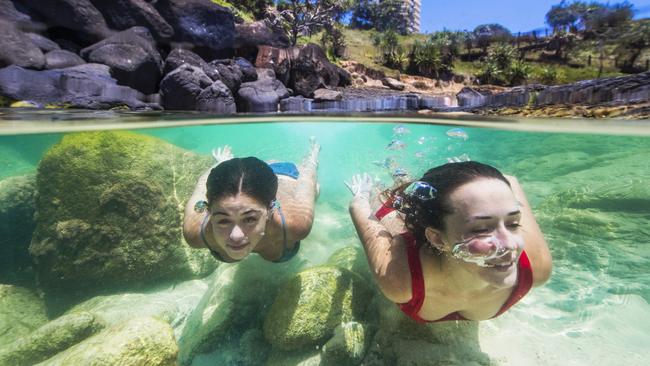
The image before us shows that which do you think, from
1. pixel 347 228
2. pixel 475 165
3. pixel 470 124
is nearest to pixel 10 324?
pixel 347 228

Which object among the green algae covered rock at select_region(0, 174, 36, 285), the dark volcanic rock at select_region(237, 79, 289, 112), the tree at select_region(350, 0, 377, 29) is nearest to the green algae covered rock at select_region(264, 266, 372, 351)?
the green algae covered rock at select_region(0, 174, 36, 285)

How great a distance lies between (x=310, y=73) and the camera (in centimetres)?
1505

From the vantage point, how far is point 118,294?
15.1 feet

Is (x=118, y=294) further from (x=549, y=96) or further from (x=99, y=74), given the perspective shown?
(x=549, y=96)

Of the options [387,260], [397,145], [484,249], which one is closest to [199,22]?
[397,145]

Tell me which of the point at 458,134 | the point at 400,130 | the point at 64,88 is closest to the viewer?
the point at 64,88

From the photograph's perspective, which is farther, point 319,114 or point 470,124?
point 319,114

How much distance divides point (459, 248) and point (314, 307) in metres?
1.87

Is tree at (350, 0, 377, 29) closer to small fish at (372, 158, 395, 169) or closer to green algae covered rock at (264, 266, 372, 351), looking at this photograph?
small fish at (372, 158, 395, 169)

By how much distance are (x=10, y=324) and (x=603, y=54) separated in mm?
12611

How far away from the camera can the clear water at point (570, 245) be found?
323 cm

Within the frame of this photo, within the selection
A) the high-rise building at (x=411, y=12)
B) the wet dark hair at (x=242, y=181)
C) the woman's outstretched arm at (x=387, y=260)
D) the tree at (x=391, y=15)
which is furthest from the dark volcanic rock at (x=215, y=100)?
the high-rise building at (x=411, y=12)

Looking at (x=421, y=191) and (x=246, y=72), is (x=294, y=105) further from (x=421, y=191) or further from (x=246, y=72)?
(x=421, y=191)

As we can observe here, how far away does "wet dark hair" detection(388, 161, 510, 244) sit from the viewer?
2.15 metres
